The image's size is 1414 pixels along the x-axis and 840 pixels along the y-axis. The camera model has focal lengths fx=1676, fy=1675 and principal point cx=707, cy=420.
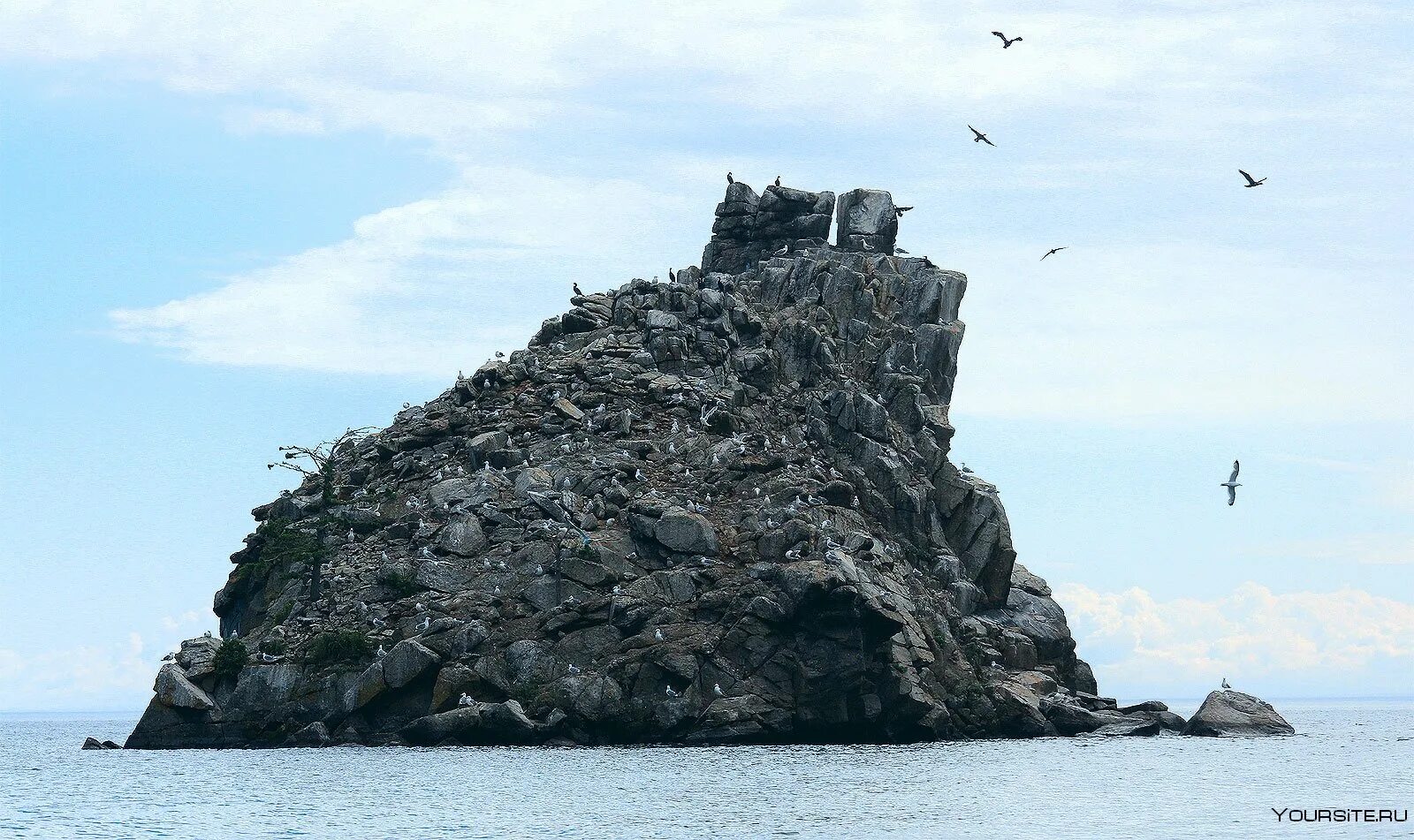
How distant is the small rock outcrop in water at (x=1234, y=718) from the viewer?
106 m

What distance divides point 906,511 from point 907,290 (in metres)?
24.5

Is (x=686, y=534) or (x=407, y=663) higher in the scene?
(x=686, y=534)

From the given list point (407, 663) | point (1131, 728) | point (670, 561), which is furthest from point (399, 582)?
A: point (1131, 728)

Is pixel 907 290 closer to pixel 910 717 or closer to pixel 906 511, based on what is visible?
pixel 906 511

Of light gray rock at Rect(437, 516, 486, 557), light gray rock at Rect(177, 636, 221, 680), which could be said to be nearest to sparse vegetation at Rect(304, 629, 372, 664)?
light gray rock at Rect(177, 636, 221, 680)

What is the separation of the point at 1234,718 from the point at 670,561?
39.4 m

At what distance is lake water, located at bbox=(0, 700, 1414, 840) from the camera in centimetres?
6041

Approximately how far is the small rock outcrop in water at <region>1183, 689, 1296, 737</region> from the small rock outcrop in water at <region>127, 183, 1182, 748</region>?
1.94 meters

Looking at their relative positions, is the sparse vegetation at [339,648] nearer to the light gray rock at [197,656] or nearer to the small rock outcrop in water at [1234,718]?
the light gray rock at [197,656]

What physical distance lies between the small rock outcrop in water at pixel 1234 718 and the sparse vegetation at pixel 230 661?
57.9 metres

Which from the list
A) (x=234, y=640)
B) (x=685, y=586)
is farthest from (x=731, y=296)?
(x=234, y=640)

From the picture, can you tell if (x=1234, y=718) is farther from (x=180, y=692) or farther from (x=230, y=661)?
(x=180, y=692)

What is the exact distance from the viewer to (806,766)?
7925 cm

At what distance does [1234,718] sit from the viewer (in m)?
107
